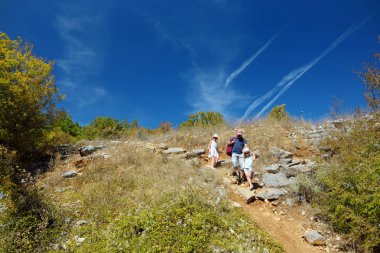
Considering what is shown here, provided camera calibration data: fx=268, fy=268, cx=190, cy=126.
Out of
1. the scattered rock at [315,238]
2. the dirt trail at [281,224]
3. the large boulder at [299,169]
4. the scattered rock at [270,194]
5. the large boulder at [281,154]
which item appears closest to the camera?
the dirt trail at [281,224]

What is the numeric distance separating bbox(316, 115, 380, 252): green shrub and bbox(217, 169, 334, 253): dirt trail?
0.73 meters

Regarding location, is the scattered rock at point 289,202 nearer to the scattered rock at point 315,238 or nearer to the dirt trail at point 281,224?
the dirt trail at point 281,224

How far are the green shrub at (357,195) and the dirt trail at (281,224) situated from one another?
28.7 inches

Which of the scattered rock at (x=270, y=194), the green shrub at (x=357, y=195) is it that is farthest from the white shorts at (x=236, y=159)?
the green shrub at (x=357, y=195)

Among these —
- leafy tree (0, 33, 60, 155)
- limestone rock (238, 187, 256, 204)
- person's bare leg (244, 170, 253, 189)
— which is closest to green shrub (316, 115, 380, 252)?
limestone rock (238, 187, 256, 204)

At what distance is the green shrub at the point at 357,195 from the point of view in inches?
228

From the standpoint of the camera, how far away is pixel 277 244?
5.77 metres

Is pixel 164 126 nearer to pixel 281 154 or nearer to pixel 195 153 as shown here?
pixel 195 153

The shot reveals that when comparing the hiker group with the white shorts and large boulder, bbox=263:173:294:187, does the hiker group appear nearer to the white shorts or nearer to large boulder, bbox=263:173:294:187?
the white shorts

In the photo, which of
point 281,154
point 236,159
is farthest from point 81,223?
point 281,154

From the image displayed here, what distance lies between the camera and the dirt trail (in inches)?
245

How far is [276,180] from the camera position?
915 centimetres

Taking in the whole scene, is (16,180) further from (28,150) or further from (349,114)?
(349,114)

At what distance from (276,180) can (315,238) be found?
2889 millimetres
